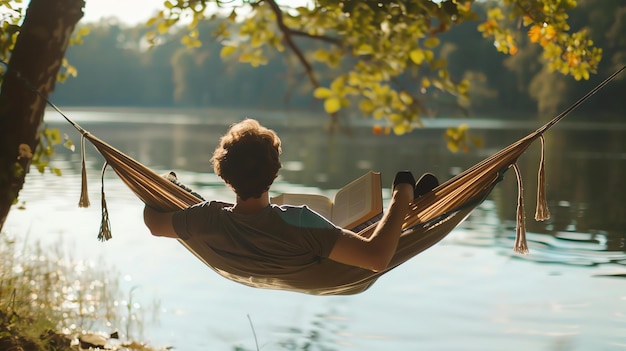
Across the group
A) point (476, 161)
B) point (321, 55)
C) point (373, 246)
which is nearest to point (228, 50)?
point (321, 55)

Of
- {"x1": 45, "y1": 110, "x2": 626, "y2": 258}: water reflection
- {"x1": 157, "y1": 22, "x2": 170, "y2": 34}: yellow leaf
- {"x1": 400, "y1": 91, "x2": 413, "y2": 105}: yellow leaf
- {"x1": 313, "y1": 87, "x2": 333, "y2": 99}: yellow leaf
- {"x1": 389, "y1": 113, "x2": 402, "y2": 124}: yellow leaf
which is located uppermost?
{"x1": 157, "y1": 22, "x2": 170, "y2": 34}: yellow leaf

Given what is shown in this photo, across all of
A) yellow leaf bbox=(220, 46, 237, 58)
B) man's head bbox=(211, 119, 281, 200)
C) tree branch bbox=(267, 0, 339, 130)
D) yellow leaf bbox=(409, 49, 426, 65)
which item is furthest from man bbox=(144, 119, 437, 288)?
yellow leaf bbox=(220, 46, 237, 58)

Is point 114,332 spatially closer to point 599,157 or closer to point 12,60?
point 12,60

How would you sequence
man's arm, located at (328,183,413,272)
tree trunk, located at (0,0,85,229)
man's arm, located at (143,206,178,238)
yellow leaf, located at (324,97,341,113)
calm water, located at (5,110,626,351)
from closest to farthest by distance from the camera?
man's arm, located at (328,183,413,272) < man's arm, located at (143,206,178,238) < tree trunk, located at (0,0,85,229) < yellow leaf, located at (324,97,341,113) < calm water, located at (5,110,626,351)

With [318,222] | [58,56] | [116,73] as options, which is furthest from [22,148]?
[116,73]

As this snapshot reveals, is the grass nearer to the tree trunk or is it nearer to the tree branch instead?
the tree trunk

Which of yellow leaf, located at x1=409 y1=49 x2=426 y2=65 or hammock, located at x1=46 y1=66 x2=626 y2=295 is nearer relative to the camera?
hammock, located at x1=46 y1=66 x2=626 y2=295

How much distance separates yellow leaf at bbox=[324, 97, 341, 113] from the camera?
355cm

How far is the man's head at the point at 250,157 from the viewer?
2.36 m

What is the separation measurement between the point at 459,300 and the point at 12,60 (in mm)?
3944

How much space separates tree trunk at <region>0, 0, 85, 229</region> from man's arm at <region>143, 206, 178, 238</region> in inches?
25.7

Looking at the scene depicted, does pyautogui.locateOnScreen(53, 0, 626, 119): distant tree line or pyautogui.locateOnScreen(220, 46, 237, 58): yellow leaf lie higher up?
pyautogui.locateOnScreen(53, 0, 626, 119): distant tree line

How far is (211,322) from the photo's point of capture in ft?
17.9

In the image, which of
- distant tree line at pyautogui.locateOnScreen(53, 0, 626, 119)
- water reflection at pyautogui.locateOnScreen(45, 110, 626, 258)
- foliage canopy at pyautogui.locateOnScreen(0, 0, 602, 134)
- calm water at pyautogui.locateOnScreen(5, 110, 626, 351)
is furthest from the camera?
distant tree line at pyautogui.locateOnScreen(53, 0, 626, 119)
